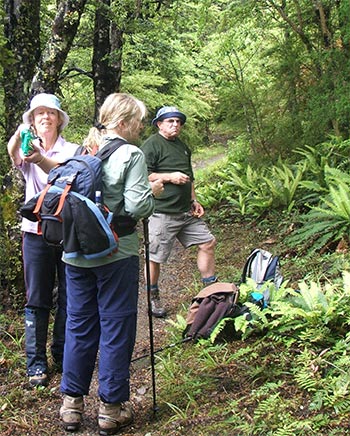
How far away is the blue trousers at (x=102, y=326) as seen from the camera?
3.25 meters

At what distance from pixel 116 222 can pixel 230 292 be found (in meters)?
1.60

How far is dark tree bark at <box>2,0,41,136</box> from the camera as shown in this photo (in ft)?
18.4

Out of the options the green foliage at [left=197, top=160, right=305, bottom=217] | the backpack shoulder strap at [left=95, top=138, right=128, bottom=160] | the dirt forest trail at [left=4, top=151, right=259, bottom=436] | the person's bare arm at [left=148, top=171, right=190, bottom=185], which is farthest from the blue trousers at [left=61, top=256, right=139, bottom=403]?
the green foliage at [left=197, top=160, right=305, bottom=217]

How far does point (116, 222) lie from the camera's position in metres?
3.30

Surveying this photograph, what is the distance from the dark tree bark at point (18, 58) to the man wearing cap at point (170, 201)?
147cm

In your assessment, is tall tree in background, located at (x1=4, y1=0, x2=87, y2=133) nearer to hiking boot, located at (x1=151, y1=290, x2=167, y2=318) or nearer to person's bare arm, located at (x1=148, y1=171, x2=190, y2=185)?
person's bare arm, located at (x1=148, y1=171, x2=190, y2=185)

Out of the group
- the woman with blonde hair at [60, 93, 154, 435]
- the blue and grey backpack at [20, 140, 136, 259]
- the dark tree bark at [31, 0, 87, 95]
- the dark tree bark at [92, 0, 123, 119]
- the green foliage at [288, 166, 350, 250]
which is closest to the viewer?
the blue and grey backpack at [20, 140, 136, 259]

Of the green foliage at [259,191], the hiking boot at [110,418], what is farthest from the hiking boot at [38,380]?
the green foliage at [259,191]

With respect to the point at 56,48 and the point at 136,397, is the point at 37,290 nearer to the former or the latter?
the point at 136,397

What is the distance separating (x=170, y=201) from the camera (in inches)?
218

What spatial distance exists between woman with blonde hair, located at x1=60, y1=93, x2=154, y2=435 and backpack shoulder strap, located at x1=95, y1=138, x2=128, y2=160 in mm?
24

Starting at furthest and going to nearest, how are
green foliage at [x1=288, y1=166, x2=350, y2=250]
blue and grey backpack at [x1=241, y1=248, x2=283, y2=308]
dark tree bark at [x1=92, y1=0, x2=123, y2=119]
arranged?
1. dark tree bark at [x1=92, y1=0, x2=123, y2=119]
2. green foliage at [x1=288, y1=166, x2=350, y2=250]
3. blue and grey backpack at [x1=241, y1=248, x2=283, y2=308]

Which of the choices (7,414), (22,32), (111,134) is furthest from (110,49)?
(7,414)

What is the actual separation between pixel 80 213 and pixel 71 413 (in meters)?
1.38
